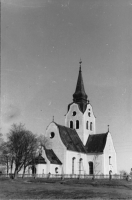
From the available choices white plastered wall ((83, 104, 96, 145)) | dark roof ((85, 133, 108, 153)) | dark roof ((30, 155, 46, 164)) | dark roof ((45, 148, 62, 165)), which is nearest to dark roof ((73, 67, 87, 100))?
white plastered wall ((83, 104, 96, 145))

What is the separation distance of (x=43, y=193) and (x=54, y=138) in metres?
31.0

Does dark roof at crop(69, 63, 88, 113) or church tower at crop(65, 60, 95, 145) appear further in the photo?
dark roof at crop(69, 63, 88, 113)

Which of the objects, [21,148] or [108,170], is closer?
[21,148]

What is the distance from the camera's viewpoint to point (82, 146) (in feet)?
178

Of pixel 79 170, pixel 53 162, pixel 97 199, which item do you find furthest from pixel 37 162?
pixel 97 199

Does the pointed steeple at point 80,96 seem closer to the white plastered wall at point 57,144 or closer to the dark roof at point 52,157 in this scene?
the white plastered wall at point 57,144

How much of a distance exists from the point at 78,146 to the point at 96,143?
4.14 meters

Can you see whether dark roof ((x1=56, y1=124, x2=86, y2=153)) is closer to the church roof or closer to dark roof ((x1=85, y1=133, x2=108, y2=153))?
dark roof ((x1=85, y1=133, x2=108, y2=153))

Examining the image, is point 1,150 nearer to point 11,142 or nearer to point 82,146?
point 11,142

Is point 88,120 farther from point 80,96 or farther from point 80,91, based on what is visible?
point 80,91

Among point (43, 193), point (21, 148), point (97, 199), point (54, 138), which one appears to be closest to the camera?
point (97, 199)

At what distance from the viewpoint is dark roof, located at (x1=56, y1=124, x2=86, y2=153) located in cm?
4997

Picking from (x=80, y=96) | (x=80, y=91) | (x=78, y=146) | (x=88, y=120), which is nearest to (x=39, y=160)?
(x=78, y=146)

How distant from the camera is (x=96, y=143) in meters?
54.4
